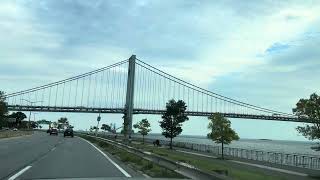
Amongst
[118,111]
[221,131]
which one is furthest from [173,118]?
[118,111]

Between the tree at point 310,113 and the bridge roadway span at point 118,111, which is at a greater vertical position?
the bridge roadway span at point 118,111

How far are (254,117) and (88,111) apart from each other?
38.5 metres

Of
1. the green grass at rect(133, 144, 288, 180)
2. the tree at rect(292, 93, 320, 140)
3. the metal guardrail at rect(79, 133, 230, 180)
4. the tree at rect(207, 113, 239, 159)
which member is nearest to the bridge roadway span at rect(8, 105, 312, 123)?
the tree at rect(207, 113, 239, 159)

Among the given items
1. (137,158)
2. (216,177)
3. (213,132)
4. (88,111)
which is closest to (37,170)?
(137,158)

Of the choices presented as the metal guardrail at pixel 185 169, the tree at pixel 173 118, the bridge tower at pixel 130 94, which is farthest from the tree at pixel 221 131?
the metal guardrail at pixel 185 169

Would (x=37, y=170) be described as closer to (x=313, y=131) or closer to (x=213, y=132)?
(x=313, y=131)

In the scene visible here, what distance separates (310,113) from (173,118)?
40.5 m

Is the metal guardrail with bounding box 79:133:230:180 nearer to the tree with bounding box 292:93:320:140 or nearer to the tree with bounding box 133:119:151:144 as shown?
the tree with bounding box 292:93:320:140

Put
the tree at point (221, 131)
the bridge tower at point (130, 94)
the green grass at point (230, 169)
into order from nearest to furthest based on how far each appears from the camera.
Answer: the green grass at point (230, 169) → the tree at point (221, 131) → the bridge tower at point (130, 94)

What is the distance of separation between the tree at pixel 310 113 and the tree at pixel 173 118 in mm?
37763

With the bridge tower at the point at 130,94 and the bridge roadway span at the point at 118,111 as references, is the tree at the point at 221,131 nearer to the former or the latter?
the bridge tower at the point at 130,94

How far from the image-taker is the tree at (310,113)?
39.7 meters

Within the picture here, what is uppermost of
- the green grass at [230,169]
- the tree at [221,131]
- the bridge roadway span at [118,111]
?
the bridge roadway span at [118,111]

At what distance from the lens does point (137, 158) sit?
27.0m
